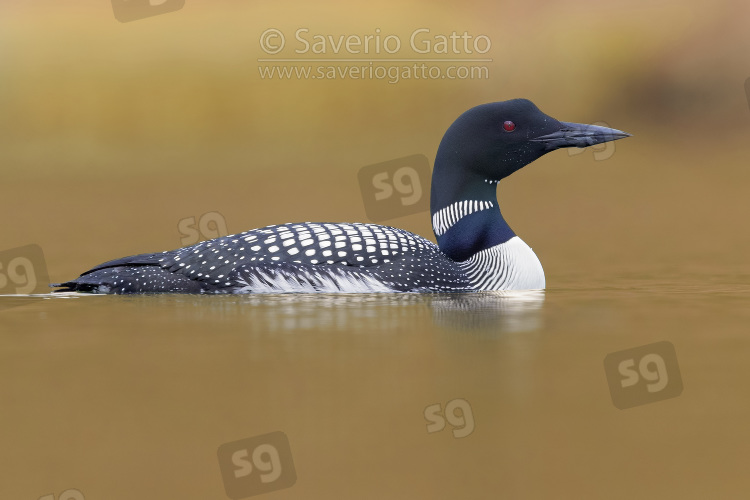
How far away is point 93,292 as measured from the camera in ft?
16.7

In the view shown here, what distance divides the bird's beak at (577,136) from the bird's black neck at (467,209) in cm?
36

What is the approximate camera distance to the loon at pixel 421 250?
4930mm

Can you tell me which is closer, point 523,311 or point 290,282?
point 523,311

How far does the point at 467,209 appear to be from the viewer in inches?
202

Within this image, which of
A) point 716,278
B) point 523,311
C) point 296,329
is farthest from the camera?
point 716,278

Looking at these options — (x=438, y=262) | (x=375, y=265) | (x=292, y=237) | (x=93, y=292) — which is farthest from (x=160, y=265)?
(x=438, y=262)

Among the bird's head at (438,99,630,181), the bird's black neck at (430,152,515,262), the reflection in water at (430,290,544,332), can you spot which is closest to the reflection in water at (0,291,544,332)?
the reflection in water at (430,290,544,332)

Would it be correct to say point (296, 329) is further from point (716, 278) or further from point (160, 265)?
point (716, 278)

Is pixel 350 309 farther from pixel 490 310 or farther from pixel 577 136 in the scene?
pixel 577 136

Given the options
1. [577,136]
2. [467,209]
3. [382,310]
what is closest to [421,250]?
[467,209]

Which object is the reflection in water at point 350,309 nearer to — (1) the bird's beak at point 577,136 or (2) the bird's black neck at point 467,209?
(2) the bird's black neck at point 467,209

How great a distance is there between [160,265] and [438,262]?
4.51 feet

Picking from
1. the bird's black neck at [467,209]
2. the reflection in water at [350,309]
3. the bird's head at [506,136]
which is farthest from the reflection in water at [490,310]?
the bird's head at [506,136]

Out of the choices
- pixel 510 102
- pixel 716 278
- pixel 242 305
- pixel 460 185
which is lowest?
pixel 716 278
